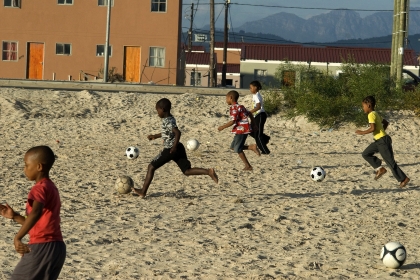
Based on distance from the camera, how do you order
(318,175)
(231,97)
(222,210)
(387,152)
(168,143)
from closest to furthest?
1. (222,210)
2. (168,143)
3. (387,152)
4. (318,175)
5. (231,97)

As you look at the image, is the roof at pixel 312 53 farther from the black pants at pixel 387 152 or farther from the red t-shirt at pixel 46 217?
the red t-shirt at pixel 46 217

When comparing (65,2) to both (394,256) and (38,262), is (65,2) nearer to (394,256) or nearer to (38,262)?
(394,256)

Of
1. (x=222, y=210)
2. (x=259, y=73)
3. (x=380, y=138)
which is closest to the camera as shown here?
(x=222, y=210)

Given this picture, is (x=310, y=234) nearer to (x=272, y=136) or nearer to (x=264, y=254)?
(x=264, y=254)

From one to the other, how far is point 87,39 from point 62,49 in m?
1.54

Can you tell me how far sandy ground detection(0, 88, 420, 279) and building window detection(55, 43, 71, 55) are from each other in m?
24.3

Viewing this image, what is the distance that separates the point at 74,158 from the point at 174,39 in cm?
2901

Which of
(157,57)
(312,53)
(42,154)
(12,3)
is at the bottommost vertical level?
(42,154)

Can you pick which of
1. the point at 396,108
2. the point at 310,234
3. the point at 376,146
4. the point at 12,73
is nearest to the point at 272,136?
the point at 396,108

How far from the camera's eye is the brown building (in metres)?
43.6

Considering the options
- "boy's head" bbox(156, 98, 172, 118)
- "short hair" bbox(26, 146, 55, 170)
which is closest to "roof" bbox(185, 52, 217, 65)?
"boy's head" bbox(156, 98, 172, 118)

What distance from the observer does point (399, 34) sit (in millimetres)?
24328

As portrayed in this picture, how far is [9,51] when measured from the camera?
146 ft

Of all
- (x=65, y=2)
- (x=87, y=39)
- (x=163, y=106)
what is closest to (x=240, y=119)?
(x=163, y=106)
